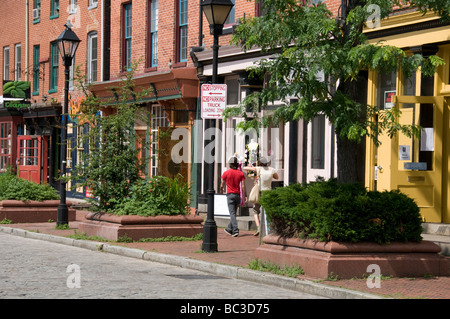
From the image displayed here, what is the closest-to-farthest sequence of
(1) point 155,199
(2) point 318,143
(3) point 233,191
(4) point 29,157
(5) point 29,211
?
(1) point 155,199 < (3) point 233,191 < (2) point 318,143 < (5) point 29,211 < (4) point 29,157

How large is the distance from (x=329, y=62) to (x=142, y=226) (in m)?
6.35

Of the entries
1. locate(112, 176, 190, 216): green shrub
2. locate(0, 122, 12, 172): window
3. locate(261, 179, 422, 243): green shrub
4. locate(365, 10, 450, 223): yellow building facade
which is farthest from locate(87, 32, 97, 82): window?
locate(261, 179, 422, 243): green shrub

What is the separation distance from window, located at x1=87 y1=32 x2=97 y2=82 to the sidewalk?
11795 millimetres

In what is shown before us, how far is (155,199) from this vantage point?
1634 centimetres

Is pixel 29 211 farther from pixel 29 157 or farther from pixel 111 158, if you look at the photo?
pixel 29 157

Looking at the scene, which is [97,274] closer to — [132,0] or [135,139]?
[135,139]

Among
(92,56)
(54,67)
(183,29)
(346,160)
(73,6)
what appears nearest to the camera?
(346,160)

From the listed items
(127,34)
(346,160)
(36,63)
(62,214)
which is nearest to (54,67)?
(36,63)

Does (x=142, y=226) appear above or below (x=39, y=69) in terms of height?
below

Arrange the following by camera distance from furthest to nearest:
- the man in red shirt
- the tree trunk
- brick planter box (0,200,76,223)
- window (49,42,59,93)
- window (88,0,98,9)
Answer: window (49,42,59,93), window (88,0,98,9), brick planter box (0,200,76,223), the man in red shirt, the tree trunk

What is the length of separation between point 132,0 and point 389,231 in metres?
17.7

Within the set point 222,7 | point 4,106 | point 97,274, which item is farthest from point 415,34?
point 4,106

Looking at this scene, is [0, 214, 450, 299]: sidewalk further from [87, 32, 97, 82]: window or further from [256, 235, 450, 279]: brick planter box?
[87, 32, 97, 82]: window

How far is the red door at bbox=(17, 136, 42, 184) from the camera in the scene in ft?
114
